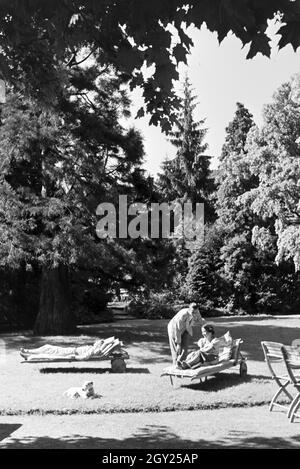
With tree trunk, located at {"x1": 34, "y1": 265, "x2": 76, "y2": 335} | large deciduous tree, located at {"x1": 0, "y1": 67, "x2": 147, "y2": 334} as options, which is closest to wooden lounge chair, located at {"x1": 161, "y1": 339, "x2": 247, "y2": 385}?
large deciduous tree, located at {"x1": 0, "y1": 67, "x2": 147, "y2": 334}

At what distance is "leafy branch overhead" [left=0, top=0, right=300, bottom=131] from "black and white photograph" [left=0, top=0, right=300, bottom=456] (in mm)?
17

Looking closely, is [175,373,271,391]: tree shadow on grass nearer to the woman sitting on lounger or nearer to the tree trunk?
the woman sitting on lounger

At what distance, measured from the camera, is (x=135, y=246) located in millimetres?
20078

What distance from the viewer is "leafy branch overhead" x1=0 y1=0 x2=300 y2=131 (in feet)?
14.5

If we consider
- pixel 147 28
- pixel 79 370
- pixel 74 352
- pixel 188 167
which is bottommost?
pixel 79 370

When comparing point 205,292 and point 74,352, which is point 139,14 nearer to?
point 74,352

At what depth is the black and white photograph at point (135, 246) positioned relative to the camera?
18.2 ft

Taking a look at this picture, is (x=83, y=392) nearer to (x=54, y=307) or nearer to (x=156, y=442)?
(x=156, y=442)

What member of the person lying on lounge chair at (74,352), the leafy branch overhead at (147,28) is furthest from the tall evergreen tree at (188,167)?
the leafy branch overhead at (147,28)

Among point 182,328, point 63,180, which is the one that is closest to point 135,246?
point 63,180

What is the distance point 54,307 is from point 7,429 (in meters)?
13.5

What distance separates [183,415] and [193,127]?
3801 cm

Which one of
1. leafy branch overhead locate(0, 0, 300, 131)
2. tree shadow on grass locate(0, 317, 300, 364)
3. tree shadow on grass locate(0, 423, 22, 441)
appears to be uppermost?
leafy branch overhead locate(0, 0, 300, 131)

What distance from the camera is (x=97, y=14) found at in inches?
205
